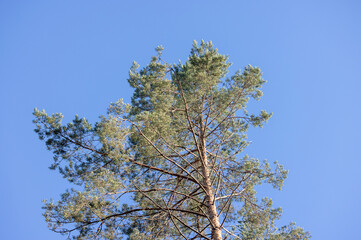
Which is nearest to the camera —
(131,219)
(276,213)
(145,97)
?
(131,219)

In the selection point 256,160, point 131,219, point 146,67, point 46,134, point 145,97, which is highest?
point 146,67

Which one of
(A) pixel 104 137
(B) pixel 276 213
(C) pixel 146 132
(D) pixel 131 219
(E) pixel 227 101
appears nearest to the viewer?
(A) pixel 104 137

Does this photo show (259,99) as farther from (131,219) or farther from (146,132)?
(131,219)

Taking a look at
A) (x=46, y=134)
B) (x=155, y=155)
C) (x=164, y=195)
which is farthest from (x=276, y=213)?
(x=46, y=134)

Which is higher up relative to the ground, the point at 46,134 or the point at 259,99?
the point at 259,99

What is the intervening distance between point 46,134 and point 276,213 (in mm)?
7123

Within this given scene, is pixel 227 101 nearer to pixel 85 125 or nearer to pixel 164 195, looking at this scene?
pixel 164 195

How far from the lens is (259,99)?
10.4 metres

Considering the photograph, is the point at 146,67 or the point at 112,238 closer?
the point at 112,238

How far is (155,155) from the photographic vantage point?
9195mm

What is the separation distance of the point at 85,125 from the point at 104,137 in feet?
5.46

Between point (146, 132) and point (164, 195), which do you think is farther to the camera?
point (164, 195)

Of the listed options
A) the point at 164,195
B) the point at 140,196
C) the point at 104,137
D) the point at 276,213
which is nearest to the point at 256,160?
the point at 276,213

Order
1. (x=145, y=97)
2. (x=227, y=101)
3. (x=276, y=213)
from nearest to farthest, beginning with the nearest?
(x=276, y=213) < (x=227, y=101) < (x=145, y=97)
